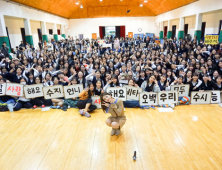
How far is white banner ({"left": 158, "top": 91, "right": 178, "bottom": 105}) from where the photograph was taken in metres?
5.11

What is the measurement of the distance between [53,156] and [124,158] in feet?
4.82

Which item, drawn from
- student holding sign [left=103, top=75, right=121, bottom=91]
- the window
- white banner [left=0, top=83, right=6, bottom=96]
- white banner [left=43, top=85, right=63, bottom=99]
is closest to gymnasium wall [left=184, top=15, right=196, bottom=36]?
the window

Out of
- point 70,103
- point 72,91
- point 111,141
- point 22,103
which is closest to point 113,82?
point 72,91

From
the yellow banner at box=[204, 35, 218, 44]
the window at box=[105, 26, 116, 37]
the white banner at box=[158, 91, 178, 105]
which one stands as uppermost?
the window at box=[105, 26, 116, 37]

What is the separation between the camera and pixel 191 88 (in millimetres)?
5785

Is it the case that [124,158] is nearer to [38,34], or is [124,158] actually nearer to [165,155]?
[165,155]

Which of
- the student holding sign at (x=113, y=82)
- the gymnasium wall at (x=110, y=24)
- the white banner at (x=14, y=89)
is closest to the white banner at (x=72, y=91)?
the student holding sign at (x=113, y=82)

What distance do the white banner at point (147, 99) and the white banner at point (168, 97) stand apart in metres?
0.15

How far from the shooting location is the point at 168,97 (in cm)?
514

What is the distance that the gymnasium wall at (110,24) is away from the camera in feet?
84.3

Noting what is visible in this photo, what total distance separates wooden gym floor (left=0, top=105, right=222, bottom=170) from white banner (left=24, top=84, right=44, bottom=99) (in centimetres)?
63

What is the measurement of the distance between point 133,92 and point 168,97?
1.08 meters

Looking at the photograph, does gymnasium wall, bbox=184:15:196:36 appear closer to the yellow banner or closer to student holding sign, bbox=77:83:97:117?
the yellow banner

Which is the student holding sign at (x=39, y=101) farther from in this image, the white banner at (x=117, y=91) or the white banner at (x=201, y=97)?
the white banner at (x=201, y=97)
